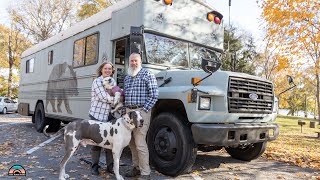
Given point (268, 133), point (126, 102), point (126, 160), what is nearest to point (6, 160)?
point (126, 160)

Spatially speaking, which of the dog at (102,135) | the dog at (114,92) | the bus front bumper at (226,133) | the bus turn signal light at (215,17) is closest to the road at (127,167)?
the dog at (102,135)

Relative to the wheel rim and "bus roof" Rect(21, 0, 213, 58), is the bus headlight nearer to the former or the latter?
the wheel rim

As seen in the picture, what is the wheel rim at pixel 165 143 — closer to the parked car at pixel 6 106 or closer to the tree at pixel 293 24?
the tree at pixel 293 24

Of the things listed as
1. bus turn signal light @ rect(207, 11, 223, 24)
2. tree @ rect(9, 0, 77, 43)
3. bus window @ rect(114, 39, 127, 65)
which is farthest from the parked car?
bus turn signal light @ rect(207, 11, 223, 24)

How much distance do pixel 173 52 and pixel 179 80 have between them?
0.91 meters

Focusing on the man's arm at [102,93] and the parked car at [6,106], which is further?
the parked car at [6,106]

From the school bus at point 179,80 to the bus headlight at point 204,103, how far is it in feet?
0.05

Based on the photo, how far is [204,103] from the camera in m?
4.64

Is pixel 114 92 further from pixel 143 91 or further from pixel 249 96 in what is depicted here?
pixel 249 96

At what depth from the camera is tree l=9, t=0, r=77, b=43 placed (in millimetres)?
29578

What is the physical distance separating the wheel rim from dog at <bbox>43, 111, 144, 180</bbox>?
76cm

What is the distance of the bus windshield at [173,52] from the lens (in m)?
5.55

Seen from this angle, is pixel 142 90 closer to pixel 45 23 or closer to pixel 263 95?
pixel 263 95

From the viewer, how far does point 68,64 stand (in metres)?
8.20
